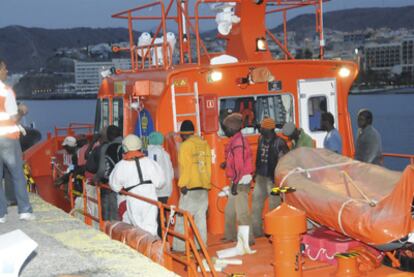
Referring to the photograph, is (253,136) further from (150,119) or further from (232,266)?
(232,266)

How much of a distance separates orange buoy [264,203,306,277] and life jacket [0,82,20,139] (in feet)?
9.43

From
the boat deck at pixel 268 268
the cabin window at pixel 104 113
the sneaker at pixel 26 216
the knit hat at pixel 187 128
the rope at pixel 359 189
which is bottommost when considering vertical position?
the boat deck at pixel 268 268

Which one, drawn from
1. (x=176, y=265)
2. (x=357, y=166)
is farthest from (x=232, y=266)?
(x=357, y=166)

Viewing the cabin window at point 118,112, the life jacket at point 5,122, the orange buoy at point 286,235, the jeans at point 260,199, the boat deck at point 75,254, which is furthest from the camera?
the cabin window at point 118,112

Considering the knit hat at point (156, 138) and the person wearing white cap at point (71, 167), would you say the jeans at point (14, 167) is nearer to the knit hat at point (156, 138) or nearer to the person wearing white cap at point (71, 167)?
the knit hat at point (156, 138)

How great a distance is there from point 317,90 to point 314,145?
0.89 meters

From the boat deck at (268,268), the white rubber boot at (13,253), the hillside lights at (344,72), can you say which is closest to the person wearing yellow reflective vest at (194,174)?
the boat deck at (268,268)

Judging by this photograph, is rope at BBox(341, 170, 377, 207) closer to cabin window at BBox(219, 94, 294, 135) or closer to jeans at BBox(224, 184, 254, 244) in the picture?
jeans at BBox(224, 184, 254, 244)

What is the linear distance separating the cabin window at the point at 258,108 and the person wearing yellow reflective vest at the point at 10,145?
3076 mm

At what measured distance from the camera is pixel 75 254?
5.74 metres

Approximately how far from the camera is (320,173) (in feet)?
25.5

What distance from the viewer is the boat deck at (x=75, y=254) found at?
5.20 m

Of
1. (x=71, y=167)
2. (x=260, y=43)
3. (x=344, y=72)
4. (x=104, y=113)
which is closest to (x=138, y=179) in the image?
(x=260, y=43)

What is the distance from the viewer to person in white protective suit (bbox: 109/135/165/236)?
25.0ft
